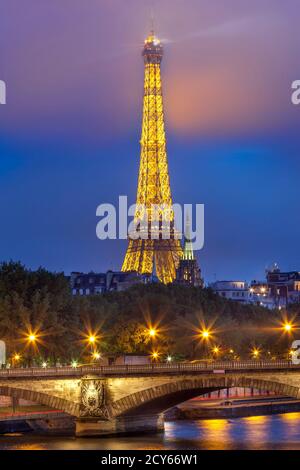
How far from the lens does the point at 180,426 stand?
353 ft

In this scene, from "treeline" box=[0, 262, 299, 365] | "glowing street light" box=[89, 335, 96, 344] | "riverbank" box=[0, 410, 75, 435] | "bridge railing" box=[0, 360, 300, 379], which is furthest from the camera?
"glowing street light" box=[89, 335, 96, 344]

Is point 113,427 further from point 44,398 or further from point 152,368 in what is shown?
point 44,398

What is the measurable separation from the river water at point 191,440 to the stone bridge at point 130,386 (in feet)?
6.94

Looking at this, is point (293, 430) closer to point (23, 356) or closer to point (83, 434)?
point (83, 434)

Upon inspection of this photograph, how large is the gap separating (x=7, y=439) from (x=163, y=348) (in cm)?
4926

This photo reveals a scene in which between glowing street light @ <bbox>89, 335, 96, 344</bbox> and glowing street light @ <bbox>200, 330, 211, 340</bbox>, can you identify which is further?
glowing street light @ <bbox>200, 330, 211, 340</bbox>

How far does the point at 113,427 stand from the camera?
100 metres

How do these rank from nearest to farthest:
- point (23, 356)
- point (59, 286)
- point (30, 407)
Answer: point (30, 407) < point (23, 356) < point (59, 286)

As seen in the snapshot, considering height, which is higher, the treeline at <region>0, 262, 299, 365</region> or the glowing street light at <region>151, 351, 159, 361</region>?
the treeline at <region>0, 262, 299, 365</region>

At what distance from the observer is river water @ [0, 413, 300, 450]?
9169 centimetres

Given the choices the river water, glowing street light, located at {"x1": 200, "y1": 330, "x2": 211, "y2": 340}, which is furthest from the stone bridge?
glowing street light, located at {"x1": 200, "y1": 330, "x2": 211, "y2": 340}

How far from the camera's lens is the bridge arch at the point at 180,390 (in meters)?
95.8

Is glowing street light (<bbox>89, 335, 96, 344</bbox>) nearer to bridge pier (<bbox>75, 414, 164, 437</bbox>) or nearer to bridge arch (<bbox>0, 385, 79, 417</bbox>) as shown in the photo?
bridge arch (<bbox>0, 385, 79, 417</bbox>)
